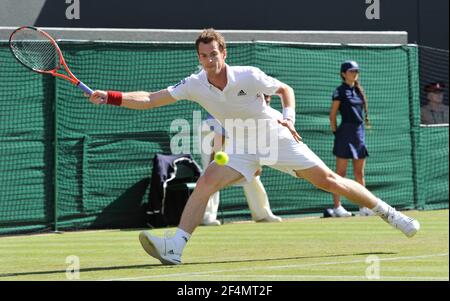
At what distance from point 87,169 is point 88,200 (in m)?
0.39

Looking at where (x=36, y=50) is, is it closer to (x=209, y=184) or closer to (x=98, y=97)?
(x=98, y=97)

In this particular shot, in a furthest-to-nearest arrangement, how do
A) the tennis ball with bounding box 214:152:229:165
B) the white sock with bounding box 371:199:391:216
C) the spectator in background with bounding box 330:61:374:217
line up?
the spectator in background with bounding box 330:61:374:217 < the white sock with bounding box 371:199:391:216 < the tennis ball with bounding box 214:152:229:165

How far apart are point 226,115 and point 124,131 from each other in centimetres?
514

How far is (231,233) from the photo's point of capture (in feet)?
43.7

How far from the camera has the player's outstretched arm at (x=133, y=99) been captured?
9.07m

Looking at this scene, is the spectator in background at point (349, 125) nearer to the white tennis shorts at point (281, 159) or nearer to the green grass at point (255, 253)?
the green grass at point (255, 253)

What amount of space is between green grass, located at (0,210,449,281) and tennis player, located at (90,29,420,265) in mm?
365

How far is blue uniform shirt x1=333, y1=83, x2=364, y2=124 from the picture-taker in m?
15.6

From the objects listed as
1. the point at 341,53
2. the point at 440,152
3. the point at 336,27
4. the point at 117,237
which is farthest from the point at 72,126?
the point at 336,27

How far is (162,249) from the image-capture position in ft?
31.0

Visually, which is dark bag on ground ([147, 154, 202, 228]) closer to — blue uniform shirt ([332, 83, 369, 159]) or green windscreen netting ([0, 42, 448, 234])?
green windscreen netting ([0, 42, 448, 234])

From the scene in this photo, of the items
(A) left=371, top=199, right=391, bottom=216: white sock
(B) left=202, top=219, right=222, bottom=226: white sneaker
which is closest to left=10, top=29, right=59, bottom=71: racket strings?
(A) left=371, top=199, right=391, bottom=216: white sock

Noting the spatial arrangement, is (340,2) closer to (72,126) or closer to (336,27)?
(336,27)

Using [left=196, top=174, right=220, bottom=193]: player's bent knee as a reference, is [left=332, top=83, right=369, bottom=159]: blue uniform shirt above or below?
above
